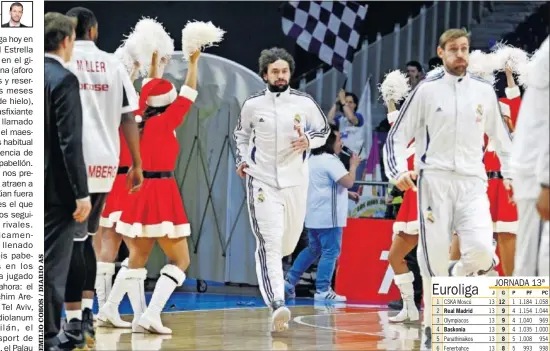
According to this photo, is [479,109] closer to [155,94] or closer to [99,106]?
[99,106]

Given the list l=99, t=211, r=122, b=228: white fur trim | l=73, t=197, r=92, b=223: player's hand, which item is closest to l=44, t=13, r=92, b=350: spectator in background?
l=73, t=197, r=92, b=223: player's hand

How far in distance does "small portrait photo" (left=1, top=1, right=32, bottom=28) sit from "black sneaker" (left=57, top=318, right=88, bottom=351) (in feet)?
6.22

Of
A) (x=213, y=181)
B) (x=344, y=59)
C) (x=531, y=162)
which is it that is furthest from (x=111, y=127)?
(x=344, y=59)

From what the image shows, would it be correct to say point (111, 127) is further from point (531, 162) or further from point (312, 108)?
point (531, 162)

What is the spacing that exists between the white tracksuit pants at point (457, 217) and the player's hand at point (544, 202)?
252cm

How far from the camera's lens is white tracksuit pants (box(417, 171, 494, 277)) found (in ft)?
17.9

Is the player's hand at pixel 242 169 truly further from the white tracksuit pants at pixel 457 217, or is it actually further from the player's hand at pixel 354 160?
the player's hand at pixel 354 160

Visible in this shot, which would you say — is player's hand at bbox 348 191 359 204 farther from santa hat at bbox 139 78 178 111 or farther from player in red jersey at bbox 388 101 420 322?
santa hat at bbox 139 78 178 111

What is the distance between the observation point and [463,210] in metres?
5.46

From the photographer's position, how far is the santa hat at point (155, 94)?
275 inches

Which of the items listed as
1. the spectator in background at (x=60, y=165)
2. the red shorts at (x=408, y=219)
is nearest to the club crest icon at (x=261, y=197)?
the red shorts at (x=408, y=219)

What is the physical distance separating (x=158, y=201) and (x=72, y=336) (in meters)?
1.43

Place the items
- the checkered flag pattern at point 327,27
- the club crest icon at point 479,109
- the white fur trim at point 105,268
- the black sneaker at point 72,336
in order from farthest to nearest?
1. the checkered flag pattern at point 327,27
2. the white fur trim at point 105,268
3. the black sneaker at point 72,336
4. the club crest icon at point 479,109

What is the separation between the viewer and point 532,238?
3057mm
